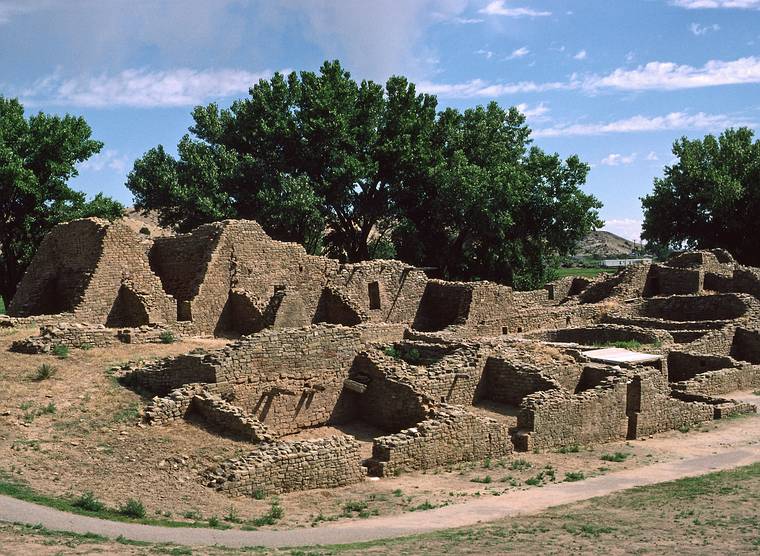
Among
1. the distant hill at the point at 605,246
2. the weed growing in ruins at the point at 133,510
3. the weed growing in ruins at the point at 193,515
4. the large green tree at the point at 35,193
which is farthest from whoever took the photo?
the distant hill at the point at 605,246

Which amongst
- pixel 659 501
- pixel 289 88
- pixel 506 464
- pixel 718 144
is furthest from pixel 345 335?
pixel 718 144

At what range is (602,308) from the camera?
34969 millimetres

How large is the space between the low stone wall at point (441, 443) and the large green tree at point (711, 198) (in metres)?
37.1

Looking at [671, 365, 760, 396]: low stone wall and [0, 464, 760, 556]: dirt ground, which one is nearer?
[0, 464, 760, 556]: dirt ground

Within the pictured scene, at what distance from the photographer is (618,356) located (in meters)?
25.0

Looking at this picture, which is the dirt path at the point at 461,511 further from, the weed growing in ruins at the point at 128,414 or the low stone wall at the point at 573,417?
the weed growing in ruins at the point at 128,414

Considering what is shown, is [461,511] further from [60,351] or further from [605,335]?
[605,335]

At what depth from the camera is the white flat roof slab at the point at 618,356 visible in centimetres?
2422

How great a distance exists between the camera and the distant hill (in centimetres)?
12161

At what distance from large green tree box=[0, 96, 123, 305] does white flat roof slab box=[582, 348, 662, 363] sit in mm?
18335

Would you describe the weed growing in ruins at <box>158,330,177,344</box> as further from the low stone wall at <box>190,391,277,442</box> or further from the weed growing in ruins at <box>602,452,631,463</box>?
the weed growing in ruins at <box>602,452,631,463</box>

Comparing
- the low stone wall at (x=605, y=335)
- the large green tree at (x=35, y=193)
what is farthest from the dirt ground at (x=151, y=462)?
the large green tree at (x=35, y=193)

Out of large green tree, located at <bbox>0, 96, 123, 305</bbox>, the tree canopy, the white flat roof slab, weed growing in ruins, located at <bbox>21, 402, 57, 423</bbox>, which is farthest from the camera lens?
the tree canopy

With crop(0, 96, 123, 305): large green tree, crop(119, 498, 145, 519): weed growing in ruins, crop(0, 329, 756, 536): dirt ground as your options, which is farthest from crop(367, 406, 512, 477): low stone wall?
crop(0, 96, 123, 305): large green tree
